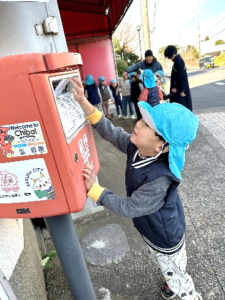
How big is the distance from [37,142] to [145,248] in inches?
64.6

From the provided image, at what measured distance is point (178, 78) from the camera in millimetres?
4207

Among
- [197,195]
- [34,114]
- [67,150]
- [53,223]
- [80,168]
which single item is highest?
[34,114]

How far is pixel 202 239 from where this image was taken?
2.15 metres

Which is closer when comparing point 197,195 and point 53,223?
point 53,223

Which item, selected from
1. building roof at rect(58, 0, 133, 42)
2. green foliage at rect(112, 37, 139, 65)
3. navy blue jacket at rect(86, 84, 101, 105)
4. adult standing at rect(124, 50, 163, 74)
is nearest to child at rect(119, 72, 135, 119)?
navy blue jacket at rect(86, 84, 101, 105)

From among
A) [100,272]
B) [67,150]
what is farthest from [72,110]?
[100,272]

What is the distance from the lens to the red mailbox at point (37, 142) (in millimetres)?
853

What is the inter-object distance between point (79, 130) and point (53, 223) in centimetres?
51

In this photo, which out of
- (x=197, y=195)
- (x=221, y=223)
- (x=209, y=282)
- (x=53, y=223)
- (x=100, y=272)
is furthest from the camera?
(x=197, y=195)

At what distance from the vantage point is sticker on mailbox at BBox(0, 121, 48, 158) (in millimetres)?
914

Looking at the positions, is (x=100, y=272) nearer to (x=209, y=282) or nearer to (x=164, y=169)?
A: (x=209, y=282)

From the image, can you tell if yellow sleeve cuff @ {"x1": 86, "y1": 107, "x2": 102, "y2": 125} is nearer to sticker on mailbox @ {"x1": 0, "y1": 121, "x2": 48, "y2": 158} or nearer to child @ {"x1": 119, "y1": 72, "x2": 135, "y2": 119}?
sticker on mailbox @ {"x1": 0, "y1": 121, "x2": 48, "y2": 158}

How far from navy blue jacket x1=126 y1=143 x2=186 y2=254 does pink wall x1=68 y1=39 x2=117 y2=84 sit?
28.4ft

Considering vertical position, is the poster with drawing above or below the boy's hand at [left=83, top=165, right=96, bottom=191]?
above
